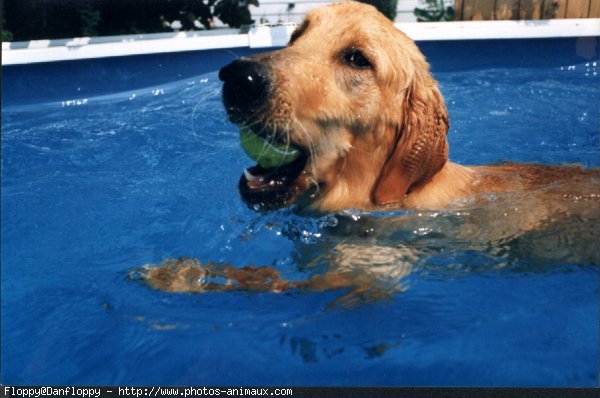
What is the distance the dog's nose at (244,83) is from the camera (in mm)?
3004

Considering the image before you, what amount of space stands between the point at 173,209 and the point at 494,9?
6490 mm

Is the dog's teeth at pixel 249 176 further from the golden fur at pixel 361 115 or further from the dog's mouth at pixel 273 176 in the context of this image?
the golden fur at pixel 361 115

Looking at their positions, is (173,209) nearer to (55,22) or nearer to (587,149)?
(587,149)

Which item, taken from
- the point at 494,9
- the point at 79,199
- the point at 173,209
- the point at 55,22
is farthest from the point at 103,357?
the point at 494,9

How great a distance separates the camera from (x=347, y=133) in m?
3.39

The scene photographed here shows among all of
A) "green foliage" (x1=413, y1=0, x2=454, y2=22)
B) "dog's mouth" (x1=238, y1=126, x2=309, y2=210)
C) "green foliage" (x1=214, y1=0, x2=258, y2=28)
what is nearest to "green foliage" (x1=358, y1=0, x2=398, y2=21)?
"green foliage" (x1=413, y1=0, x2=454, y2=22)

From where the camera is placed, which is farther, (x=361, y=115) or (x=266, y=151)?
(x=361, y=115)

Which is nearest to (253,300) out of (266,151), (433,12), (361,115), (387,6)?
(266,151)

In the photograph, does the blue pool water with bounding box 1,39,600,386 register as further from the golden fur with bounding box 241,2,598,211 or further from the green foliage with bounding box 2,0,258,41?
the green foliage with bounding box 2,0,258,41

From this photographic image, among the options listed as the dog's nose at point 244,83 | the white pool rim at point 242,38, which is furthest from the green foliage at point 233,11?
the dog's nose at point 244,83

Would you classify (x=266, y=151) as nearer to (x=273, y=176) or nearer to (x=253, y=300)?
(x=273, y=176)

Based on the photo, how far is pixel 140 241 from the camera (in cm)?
445

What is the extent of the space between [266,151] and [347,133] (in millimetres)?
449

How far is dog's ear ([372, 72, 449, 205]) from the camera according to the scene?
11.4ft
